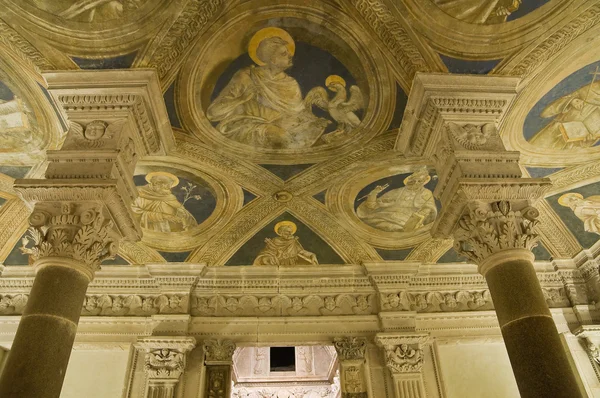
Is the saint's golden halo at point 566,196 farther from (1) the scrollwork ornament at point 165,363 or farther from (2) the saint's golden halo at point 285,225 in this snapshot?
(1) the scrollwork ornament at point 165,363

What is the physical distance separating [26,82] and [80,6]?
4.91ft

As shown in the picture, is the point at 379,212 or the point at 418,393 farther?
the point at 379,212

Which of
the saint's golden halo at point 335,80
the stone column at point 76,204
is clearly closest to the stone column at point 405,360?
the saint's golden halo at point 335,80

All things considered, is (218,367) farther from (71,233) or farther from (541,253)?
(541,253)

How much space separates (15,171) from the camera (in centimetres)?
836

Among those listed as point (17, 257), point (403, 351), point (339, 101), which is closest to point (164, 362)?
point (17, 257)

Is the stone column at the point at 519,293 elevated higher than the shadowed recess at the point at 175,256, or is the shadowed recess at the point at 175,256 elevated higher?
the shadowed recess at the point at 175,256

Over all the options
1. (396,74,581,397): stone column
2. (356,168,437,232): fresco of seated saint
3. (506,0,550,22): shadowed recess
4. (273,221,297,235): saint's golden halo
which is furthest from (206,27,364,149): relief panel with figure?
(273,221,297,235): saint's golden halo

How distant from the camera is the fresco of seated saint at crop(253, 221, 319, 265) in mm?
10117

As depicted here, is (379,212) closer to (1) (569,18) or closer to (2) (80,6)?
(1) (569,18)

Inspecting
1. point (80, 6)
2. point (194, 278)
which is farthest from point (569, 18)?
point (194, 278)

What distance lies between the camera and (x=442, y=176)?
5.92 metres

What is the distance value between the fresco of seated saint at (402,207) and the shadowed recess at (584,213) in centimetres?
241

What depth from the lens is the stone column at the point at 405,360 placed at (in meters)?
9.07
